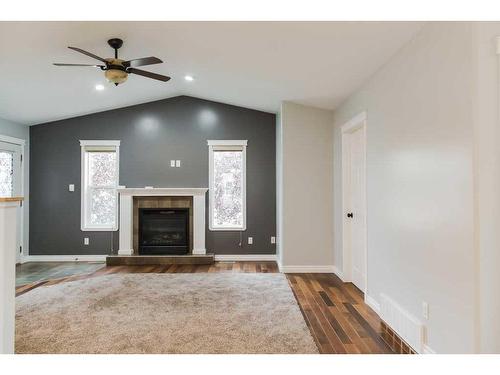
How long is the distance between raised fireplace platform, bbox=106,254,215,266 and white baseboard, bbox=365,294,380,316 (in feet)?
9.59

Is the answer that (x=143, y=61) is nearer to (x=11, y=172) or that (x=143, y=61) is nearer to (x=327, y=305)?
(x=327, y=305)

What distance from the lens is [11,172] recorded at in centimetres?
575

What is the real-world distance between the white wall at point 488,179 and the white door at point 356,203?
210 centimetres

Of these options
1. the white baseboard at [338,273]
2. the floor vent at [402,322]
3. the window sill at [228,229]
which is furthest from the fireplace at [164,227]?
the floor vent at [402,322]

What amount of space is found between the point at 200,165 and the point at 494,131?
15.8 feet

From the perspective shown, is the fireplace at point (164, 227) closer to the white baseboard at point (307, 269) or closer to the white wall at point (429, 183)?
the white baseboard at point (307, 269)

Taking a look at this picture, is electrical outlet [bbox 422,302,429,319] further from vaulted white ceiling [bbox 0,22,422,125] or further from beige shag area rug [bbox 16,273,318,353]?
vaulted white ceiling [bbox 0,22,422,125]

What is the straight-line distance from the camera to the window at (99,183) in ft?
20.1

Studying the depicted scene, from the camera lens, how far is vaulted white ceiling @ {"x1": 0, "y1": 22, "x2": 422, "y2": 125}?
2.99 metres

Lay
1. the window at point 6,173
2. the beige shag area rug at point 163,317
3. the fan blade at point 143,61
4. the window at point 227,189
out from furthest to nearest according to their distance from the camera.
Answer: the window at point 227,189
the window at point 6,173
the fan blade at point 143,61
the beige shag area rug at point 163,317

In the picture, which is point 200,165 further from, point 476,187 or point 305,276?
point 476,187

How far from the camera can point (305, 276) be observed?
4867 millimetres

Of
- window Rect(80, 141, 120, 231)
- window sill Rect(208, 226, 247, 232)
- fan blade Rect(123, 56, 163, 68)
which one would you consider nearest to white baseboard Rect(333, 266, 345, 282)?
window sill Rect(208, 226, 247, 232)
